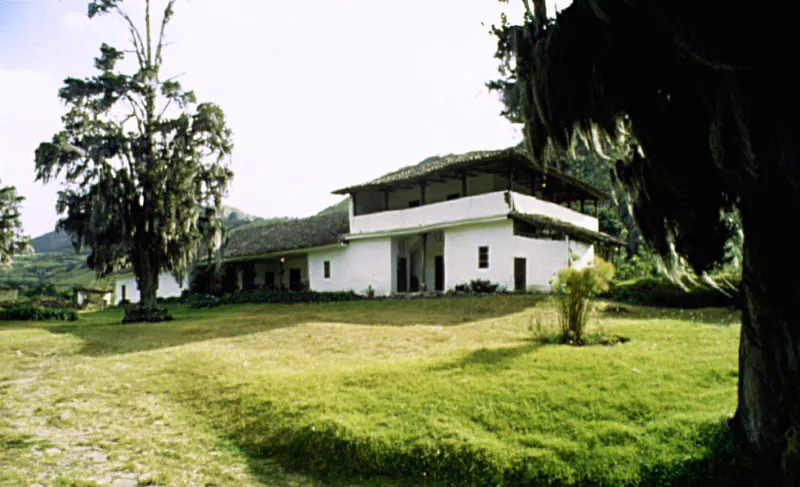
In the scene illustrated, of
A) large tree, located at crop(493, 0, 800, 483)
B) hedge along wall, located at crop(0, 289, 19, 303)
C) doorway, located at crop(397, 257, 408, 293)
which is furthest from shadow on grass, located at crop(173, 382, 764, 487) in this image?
hedge along wall, located at crop(0, 289, 19, 303)

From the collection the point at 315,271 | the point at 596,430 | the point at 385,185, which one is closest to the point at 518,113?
the point at 596,430

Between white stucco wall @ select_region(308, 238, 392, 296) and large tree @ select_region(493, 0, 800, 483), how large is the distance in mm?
21810

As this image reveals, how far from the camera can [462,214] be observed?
23656mm

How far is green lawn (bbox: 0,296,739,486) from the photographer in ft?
16.8

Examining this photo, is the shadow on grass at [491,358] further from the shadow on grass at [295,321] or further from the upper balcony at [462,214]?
the upper balcony at [462,214]

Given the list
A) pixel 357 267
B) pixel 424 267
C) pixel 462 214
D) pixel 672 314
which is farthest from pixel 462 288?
pixel 672 314

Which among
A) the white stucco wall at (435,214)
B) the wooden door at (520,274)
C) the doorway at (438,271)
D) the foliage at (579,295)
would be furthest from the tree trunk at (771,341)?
the doorway at (438,271)

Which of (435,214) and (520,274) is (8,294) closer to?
(435,214)

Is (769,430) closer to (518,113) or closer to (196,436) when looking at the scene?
(518,113)

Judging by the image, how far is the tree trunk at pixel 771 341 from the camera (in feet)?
14.6

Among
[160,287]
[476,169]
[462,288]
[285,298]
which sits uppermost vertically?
[476,169]

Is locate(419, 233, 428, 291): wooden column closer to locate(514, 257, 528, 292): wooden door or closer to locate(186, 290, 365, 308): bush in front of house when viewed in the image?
locate(186, 290, 365, 308): bush in front of house

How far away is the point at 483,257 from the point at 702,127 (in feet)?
60.2

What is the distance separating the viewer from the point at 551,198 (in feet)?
91.9
